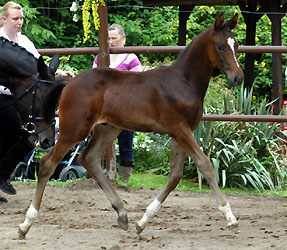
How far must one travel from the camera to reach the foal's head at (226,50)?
5.16 m

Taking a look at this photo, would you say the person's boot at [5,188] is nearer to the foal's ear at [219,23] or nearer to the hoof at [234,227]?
the hoof at [234,227]

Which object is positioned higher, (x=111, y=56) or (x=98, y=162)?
(x=111, y=56)

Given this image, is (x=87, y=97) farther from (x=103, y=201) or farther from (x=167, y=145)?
(x=167, y=145)

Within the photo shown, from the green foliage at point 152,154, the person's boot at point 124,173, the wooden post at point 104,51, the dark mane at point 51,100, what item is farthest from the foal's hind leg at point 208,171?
the green foliage at point 152,154

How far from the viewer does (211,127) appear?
27.9ft

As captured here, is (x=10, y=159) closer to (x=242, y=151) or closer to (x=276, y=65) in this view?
(x=242, y=151)

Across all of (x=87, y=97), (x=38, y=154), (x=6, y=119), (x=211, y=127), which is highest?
(x=87, y=97)

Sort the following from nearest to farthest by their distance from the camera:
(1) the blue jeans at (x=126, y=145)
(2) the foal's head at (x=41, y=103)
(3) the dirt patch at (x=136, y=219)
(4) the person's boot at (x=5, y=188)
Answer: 1. (3) the dirt patch at (x=136, y=219)
2. (2) the foal's head at (x=41, y=103)
3. (4) the person's boot at (x=5, y=188)
4. (1) the blue jeans at (x=126, y=145)

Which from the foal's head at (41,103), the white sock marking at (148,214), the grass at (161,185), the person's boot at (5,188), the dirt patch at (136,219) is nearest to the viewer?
the dirt patch at (136,219)

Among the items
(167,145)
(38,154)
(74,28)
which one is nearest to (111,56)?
(167,145)

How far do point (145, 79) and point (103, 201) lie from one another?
6.17 ft

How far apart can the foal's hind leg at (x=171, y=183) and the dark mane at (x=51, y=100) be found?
40.4 inches

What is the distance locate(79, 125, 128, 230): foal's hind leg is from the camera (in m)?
5.57

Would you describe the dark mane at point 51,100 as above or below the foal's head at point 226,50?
below
